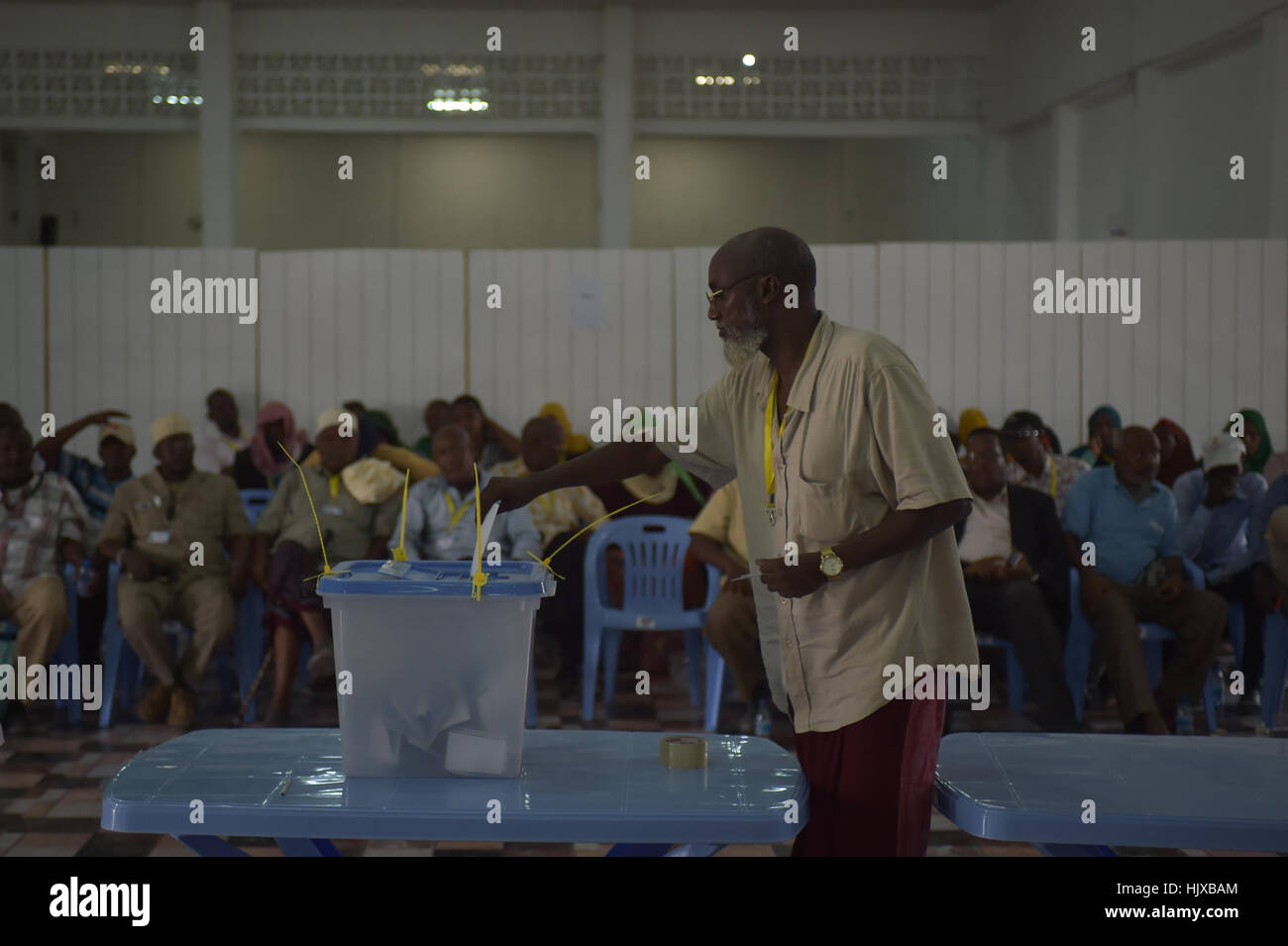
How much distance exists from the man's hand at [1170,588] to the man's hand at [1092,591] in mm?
201

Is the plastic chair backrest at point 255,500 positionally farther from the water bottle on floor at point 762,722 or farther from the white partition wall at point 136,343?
the water bottle on floor at point 762,722

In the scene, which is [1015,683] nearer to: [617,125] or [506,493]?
[506,493]

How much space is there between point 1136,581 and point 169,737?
3677 mm

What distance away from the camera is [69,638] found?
5.19m

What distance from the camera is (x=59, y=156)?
12.5 metres

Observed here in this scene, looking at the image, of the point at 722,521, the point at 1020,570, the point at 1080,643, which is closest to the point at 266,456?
the point at 722,521

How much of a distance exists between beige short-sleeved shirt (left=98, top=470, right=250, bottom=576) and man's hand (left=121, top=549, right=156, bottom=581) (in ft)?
0.29

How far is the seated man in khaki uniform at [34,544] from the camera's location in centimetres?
491

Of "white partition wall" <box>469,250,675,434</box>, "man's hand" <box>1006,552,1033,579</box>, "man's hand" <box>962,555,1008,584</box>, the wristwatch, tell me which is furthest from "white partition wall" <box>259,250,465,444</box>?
the wristwatch

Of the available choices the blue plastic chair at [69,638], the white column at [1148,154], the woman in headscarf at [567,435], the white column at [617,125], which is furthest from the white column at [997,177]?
the blue plastic chair at [69,638]

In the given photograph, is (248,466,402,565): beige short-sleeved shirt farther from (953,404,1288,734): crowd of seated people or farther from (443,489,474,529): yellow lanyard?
(953,404,1288,734): crowd of seated people

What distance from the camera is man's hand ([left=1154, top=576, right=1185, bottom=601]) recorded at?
192 inches
